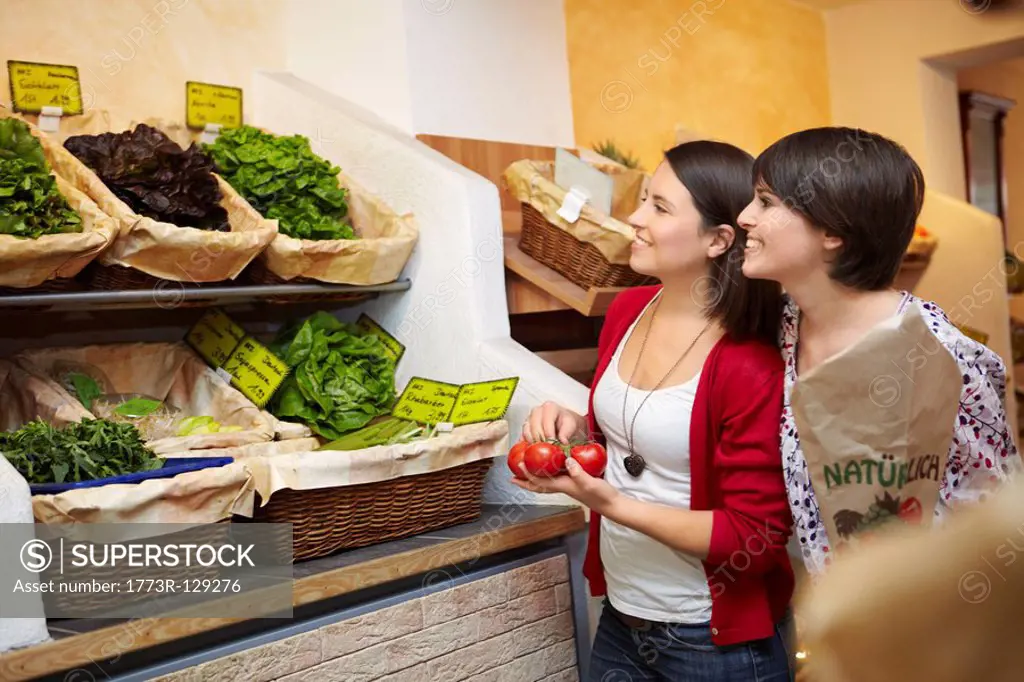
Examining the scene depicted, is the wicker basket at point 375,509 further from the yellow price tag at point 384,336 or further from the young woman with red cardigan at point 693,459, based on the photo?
the yellow price tag at point 384,336

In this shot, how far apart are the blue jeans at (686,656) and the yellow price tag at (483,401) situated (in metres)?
0.59

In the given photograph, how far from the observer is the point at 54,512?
69.1 inches

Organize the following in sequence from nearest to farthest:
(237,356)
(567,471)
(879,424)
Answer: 1. (879,424)
2. (567,471)
3. (237,356)

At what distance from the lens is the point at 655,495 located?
190 centimetres

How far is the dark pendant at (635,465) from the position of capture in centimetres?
192

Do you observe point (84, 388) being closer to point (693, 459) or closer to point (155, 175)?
point (155, 175)

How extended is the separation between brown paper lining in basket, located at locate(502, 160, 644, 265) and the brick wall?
0.86 m

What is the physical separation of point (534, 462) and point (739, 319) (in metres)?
0.45

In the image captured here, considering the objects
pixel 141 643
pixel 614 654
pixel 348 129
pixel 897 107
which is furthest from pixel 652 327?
pixel 897 107

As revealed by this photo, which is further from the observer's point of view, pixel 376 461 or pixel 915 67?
pixel 915 67

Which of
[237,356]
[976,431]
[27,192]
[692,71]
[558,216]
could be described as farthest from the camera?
[692,71]

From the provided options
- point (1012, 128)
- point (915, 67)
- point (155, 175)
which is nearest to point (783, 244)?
point (155, 175)

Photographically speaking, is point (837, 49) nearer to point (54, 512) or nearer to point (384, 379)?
point (384, 379)

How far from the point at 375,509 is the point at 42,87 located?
1.53 metres
